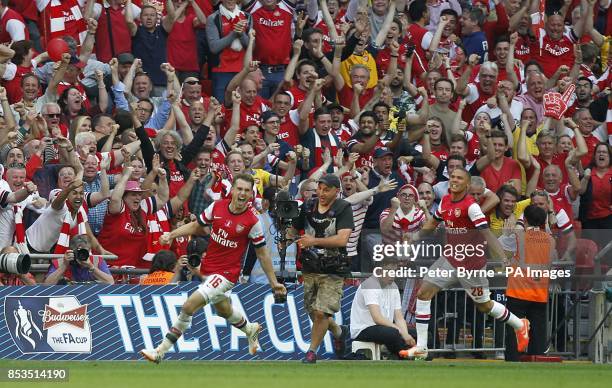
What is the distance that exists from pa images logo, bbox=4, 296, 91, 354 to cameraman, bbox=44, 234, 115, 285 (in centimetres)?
32

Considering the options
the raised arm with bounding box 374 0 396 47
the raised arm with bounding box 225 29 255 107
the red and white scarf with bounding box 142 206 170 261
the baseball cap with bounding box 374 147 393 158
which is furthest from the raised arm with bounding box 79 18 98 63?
the raised arm with bounding box 374 0 396 47

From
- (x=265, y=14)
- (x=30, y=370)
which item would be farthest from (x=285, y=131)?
(x=30, y=370)

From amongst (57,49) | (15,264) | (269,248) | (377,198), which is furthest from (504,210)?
(15,264)

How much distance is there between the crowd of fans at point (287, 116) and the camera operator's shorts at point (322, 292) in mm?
1923

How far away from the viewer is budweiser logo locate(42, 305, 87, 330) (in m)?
18.2

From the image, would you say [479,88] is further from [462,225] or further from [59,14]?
[462,225]

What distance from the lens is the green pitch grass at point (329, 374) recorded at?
15.0 meters

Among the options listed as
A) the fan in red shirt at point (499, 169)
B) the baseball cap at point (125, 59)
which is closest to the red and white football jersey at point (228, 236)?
the baseball cap at point (125, 59)

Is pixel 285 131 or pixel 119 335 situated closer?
A: pixel 119 335

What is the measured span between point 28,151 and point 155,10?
175 inches

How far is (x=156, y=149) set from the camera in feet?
70.4

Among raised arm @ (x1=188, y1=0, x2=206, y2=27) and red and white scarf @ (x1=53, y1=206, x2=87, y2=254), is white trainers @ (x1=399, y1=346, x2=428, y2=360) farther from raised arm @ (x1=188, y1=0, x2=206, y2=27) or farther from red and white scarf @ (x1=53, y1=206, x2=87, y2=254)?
raised arm @ (x1=188, y1=0, x2=206, y2=27)

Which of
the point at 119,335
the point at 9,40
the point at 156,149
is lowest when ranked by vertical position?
the point at 119,335

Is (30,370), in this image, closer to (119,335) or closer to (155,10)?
(119,335)
